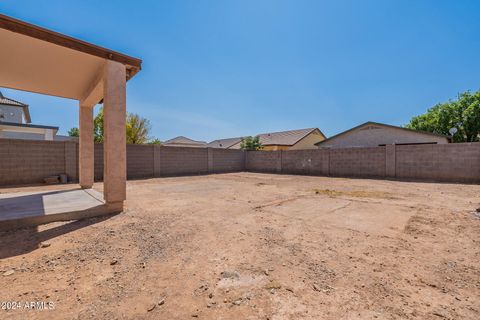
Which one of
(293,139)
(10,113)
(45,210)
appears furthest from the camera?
(293,139)

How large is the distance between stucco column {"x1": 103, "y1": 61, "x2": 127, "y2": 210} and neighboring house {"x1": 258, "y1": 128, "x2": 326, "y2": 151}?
21302mm

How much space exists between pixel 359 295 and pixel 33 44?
5.90 meters

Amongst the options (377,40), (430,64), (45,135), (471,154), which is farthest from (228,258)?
(45,135)

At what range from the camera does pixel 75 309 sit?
1.69m

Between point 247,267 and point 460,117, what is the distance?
95.0 ft

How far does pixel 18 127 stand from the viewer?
12641 mm

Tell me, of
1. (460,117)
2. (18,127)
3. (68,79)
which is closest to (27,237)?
(68,79)

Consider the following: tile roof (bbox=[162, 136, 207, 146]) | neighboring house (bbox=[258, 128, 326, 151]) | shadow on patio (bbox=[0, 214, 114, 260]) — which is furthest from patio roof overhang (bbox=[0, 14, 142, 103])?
tile roof (bbox=[162, 136, 207, 146])

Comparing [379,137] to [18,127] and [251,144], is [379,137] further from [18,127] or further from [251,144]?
[18,127]

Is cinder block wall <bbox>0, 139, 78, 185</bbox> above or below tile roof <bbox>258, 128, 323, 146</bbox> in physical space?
below

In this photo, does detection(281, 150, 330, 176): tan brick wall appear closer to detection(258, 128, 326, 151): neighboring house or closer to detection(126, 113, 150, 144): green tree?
detection(258, 128, 326, 151): neighboring house

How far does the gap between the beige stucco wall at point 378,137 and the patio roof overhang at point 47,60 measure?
1633 cm

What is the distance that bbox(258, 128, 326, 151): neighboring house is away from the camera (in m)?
24.5

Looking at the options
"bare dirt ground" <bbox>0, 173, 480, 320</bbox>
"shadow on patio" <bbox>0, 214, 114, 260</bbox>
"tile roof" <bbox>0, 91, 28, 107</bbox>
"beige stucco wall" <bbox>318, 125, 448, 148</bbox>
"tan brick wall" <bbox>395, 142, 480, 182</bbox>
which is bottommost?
"bare dirt ground" <bbox>0, 173, 480, 320</bbox>
